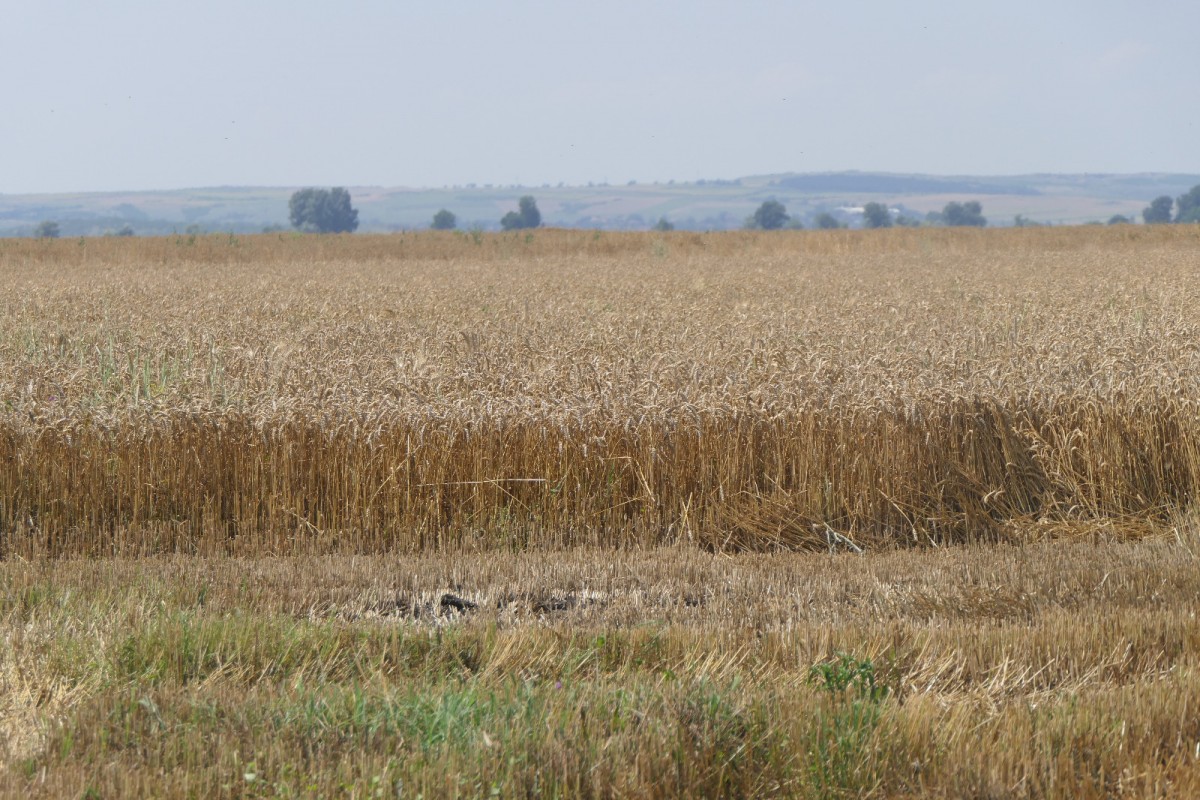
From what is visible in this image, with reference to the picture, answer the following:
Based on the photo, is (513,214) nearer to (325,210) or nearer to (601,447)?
(325,210)

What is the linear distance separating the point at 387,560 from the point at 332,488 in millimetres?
1204

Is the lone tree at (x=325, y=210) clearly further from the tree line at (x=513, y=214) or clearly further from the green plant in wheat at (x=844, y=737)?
the green plant in wheat at (x=844, y=737)

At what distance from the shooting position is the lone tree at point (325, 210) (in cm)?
17000

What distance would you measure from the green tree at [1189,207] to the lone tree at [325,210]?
11764 centimetres

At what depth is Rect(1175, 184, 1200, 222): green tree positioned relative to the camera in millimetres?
158875

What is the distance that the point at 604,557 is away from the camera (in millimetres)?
7254

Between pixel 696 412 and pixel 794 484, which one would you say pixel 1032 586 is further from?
pixel 696 412

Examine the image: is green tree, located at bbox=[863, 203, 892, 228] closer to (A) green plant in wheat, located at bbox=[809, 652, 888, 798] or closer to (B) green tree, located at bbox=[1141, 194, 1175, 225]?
(B) green tree, located at bbox=[1141, 194, 1175, 225]

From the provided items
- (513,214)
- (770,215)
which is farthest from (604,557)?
(513,214)

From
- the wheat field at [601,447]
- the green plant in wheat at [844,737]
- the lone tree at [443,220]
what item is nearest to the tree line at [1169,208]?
the lone tree at [443,220]

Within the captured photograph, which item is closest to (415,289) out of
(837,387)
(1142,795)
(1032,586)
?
(837,387)

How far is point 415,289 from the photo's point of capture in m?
24.8

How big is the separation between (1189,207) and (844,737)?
630 ft

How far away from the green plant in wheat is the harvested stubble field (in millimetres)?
16
